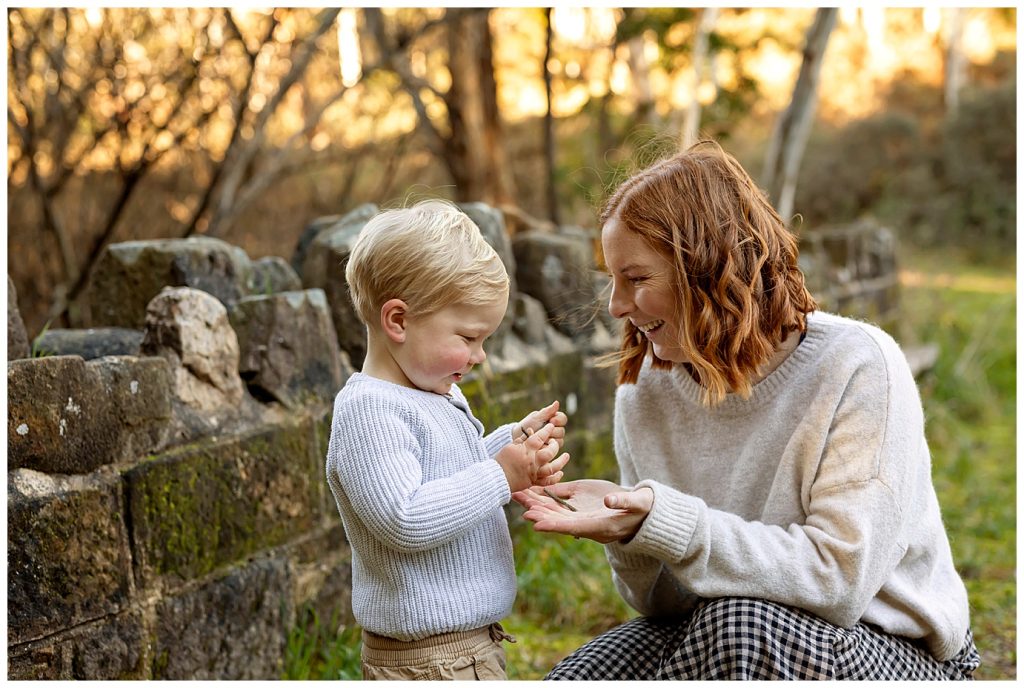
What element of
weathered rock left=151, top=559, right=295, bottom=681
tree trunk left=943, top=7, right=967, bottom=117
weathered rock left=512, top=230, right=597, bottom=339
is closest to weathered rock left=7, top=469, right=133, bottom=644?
weathered rock left=151, top=559, right=295, bottom=681

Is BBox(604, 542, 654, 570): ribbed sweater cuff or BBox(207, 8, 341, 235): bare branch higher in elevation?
BBox(207, 8, 341, 235): bare branch

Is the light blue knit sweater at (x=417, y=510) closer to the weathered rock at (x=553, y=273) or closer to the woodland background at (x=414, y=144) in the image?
the woodland background at (x=414, y=144)

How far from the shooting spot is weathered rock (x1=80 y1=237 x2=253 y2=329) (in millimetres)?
2771

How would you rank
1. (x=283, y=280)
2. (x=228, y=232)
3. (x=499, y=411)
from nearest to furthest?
(x=283, y=280), (x=499, y=411), (x=228, y=232)

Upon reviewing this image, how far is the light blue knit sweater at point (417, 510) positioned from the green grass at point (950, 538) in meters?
0.85

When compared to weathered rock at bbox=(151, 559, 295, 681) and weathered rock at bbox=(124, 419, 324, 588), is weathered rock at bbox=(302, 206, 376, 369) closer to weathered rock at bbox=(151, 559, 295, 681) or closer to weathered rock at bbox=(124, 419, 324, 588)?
weathered rock at bbox=(124, 419, 324, 588)

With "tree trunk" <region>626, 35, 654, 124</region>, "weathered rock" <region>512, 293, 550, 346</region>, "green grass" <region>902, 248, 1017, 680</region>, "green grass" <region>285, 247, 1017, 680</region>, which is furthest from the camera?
"tree trunk" <region>626, 35, 654, 124</region>

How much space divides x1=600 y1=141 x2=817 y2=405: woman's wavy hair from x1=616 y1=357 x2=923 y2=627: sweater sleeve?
23cm

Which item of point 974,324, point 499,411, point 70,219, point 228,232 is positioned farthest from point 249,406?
point 974,324

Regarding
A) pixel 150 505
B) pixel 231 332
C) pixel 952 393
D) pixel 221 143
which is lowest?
pixel 952 393

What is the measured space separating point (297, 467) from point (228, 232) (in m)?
3.29

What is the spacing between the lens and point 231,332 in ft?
8.65

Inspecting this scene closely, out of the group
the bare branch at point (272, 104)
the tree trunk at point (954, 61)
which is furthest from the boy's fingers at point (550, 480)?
the tree trunk at point (954, 61)

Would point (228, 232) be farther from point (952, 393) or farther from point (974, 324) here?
point (974, 324)
